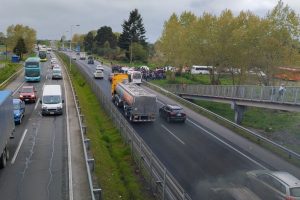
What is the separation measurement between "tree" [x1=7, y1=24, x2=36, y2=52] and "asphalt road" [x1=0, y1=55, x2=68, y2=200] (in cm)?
9317

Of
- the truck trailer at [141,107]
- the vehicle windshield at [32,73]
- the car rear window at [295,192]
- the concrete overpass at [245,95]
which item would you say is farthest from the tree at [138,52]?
the car rear window at [295,192]

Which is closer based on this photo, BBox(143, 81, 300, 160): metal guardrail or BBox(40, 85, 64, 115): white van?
BBox(143, 81, 300, 160): metal guardrail

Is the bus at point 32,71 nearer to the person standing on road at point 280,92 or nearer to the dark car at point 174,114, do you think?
the dark car at point 174,114

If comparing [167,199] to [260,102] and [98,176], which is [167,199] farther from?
[260,102]

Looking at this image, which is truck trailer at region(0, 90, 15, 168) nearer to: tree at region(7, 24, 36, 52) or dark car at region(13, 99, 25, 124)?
dark car at region(13, 99, 25, 124)

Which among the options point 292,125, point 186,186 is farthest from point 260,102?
point 186,186

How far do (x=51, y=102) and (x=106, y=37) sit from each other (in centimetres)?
12472

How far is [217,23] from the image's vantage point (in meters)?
64.1

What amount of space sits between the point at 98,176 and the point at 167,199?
5.20 metres

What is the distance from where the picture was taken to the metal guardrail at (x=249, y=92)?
33.6 meters

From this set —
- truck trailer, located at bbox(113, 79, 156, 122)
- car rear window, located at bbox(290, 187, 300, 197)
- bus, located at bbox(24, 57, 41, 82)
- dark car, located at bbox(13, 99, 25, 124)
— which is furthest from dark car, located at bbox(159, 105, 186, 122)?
bus, located at bbox(24, 57, 41, 82)

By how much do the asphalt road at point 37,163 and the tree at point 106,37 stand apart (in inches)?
4976

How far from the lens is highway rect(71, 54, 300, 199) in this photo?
2047cm

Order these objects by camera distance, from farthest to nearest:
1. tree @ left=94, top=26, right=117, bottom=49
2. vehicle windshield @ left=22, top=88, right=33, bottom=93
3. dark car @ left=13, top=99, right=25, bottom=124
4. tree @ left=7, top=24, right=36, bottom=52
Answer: tree @ left=94, top=26, right=117, bottom=49 → tree @ left=7, top=24, right=36, bottom=52 → vehicle windshield @ left=22, top=88, right=33, bottom=93 → dark car @ left=13, top=99, right=25, bottom=124
